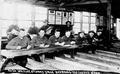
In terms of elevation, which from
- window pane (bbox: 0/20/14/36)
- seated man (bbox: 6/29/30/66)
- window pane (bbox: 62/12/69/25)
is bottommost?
seated man (bbox: 6/29/30/66)

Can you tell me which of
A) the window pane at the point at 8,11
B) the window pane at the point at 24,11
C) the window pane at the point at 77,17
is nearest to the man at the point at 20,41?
the window pane at the point at 8,11

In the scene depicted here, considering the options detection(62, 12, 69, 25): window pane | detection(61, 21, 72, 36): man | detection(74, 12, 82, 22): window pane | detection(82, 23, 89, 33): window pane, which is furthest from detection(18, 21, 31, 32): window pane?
detection(82, 23, 89, 33): window pane

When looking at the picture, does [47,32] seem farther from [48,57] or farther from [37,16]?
[48,57]

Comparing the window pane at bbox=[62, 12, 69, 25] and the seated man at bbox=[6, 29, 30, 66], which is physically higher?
the window pane at bbox=[62, 12, 69, 25]

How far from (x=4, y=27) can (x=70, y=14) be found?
4.56 m

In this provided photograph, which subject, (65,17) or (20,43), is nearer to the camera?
(20,43)

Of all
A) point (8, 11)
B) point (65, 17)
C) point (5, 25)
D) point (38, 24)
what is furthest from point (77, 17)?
point (5, 25)

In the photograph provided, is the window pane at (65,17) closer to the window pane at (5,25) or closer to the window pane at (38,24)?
the window pane at (38,24)

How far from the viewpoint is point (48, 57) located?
19.3 feet

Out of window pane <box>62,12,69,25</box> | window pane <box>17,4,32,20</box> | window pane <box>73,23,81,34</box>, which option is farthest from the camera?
window pane <box>73,23,81,34</box>

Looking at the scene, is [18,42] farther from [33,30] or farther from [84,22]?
[84,22]

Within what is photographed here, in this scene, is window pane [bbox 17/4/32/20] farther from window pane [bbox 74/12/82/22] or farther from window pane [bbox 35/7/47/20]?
window pane [bbox 74/12/82/22]

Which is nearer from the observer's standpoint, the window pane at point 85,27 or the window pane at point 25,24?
the window pane at point 25,24

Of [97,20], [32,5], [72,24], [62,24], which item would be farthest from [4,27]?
[97,20]
